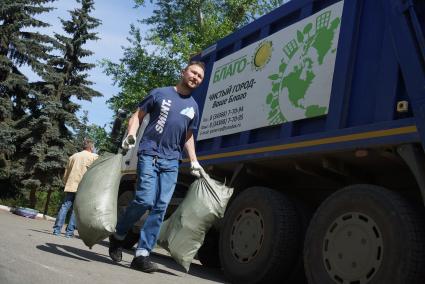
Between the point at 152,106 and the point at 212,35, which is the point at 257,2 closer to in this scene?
the point at 212,35

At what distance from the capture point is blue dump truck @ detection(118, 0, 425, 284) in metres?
3.79

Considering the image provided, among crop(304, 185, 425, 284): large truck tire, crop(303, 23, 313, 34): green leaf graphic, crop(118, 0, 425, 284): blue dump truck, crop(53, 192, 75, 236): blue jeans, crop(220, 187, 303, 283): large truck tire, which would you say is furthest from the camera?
crop(53, 192, 75, 236): blue jeans

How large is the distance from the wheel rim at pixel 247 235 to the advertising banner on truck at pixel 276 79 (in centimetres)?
94

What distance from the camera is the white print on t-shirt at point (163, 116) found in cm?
491

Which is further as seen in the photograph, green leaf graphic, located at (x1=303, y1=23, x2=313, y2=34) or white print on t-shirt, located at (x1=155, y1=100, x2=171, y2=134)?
green leaf graphic, located at (x1=303, y1=23, x2=313, y2=34)

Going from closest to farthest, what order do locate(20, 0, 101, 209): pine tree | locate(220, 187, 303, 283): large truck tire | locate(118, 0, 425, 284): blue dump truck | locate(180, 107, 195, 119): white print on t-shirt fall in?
locate(118, 0, 425, 284): blue dump truck
locate(220, 187, 303, 283): large truck tire
locate(180, 107, 195, 119): white print on t-shirt
locate(20, 0, 101, 209): pine tree

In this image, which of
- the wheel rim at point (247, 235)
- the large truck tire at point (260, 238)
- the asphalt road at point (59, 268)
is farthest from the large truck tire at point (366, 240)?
the asphalt road at point (59, 268)

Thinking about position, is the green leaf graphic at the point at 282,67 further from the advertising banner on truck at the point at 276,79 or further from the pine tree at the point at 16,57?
the pine tree at the point at 16,57

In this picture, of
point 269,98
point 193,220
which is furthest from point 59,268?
point 269,98

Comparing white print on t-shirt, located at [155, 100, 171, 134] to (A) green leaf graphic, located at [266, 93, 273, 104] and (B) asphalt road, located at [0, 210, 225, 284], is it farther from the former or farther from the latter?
(B) asphalt road, located at [0, 210, 225, 284]

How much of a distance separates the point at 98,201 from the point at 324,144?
6.82 ft

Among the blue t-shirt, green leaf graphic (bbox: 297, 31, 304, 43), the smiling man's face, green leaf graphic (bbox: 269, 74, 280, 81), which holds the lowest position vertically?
the blue t-shirt

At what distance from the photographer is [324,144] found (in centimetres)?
448

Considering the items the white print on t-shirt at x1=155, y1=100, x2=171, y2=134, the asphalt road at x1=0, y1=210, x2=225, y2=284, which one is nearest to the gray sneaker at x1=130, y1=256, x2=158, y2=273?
the asphalt road at x1=0, y1=210, x2=225, y2=284
